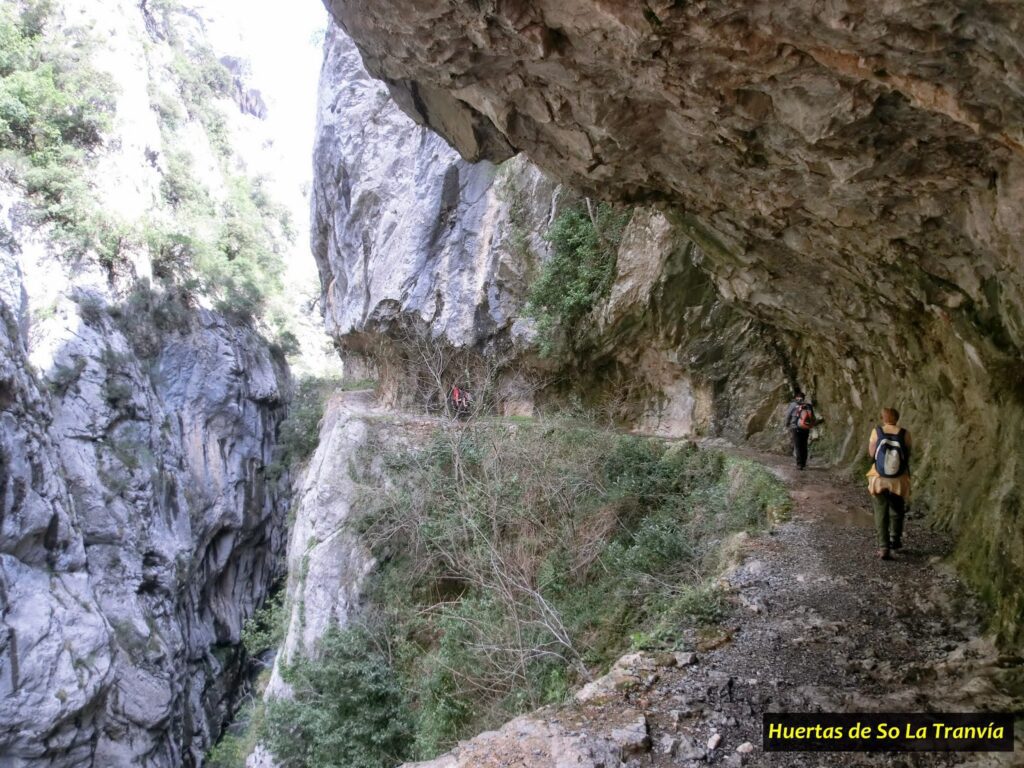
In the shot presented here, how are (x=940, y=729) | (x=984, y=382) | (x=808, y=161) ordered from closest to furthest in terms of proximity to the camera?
(x=940, y=729) < (x=808, y=161) < (x=984, y=382)

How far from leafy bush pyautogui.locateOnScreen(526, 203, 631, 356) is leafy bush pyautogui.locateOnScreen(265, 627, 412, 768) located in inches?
297

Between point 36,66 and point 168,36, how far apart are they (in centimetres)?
1421

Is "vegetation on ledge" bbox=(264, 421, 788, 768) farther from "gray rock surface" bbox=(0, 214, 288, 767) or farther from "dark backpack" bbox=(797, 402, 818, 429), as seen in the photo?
"gray rock surface" bbox=(0, 214, 288, 767)

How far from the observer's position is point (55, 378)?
17672mm

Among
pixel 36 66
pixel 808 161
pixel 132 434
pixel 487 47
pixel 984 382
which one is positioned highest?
pixel 36 66

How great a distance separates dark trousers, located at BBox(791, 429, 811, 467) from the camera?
8.72 m

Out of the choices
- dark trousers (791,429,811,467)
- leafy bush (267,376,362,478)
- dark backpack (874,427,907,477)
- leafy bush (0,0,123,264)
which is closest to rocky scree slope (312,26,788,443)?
dark trousers (791,429,811,467)

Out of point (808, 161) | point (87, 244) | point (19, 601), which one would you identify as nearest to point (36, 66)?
point (87, 244)

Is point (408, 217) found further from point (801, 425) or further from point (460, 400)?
point (801, 425)

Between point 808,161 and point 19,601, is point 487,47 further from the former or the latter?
point 19,601

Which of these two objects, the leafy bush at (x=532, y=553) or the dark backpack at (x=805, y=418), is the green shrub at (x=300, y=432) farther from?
the dark backpack at (x=805, y=418)

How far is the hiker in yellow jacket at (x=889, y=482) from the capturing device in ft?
16.8

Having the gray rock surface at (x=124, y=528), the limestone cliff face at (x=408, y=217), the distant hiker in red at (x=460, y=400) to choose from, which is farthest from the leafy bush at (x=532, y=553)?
the gray rock surface at (x=124, y=528)

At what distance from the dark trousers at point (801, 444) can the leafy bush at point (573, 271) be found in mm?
5438
